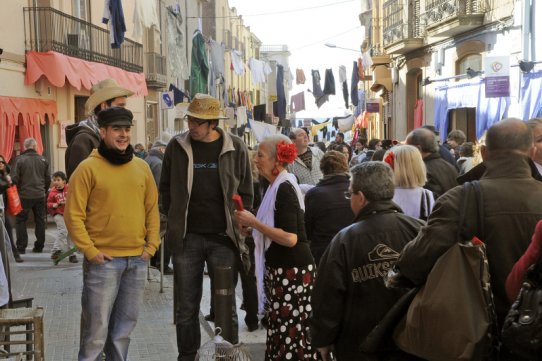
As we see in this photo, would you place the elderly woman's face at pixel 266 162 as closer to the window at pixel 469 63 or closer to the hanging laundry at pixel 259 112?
the hanging laundry at pixel 259 112

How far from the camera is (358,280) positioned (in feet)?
12.2

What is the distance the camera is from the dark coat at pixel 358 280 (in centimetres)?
371

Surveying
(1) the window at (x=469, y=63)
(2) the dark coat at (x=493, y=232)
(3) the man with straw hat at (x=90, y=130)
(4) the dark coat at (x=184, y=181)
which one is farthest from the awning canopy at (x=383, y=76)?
(2) the dark coat at (x=493, y=232)

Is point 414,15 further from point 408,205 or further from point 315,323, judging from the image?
point 315,323

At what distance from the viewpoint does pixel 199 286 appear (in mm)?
5523

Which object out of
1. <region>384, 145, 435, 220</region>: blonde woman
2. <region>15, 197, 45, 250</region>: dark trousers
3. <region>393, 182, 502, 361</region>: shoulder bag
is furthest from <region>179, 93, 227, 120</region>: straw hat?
<region>15, 197, 45, 250</region>: dark trousers

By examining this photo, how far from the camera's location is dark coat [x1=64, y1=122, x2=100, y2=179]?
17.7 ft

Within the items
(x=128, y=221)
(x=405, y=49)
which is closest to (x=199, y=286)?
(x=128, y=221)

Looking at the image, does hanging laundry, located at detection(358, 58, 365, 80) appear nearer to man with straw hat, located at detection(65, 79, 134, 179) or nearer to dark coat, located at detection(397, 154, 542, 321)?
man with straw hat, located at detection(65, 79, 134, 179)

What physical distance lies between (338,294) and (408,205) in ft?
6.89

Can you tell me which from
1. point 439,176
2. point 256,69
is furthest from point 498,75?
point 256,69

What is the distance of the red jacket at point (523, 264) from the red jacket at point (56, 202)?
964 cm

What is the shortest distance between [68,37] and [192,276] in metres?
15.8

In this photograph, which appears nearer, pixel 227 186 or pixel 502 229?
pixel 502 229
